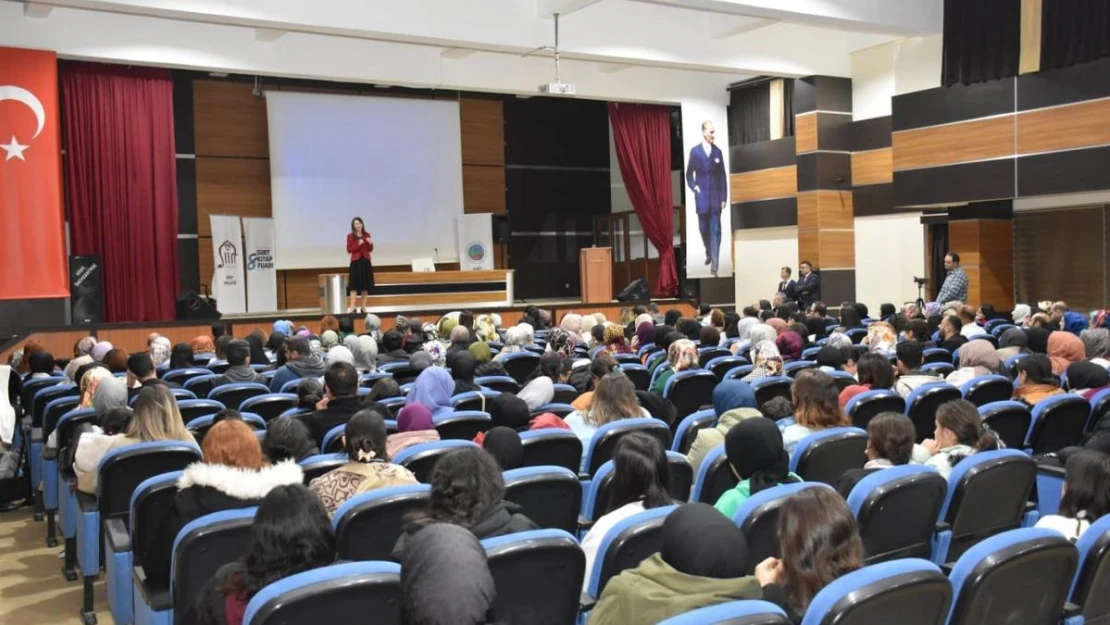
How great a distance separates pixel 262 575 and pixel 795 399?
2.81 m

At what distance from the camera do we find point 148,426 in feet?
13.4

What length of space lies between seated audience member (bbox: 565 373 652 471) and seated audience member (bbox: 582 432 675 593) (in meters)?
1.67

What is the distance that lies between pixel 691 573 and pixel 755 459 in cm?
108

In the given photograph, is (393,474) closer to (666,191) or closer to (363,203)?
(363,203)

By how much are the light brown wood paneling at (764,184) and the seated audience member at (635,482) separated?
13.7 m

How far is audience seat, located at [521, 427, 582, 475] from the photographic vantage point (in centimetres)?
416

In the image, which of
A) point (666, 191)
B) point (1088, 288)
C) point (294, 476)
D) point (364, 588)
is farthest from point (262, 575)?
point (666, 191)

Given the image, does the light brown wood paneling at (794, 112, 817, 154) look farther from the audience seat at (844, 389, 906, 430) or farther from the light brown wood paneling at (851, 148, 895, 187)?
the audience seat at (844, 389, 906, 430)

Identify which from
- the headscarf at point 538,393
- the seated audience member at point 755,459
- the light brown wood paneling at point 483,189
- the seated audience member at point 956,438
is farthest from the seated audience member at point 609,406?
the light brown wood paneling at point 483,189

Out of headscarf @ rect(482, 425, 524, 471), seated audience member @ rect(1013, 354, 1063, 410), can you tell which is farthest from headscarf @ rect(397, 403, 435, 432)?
seated audience member @ rect(1013, 354, 1063, 410)

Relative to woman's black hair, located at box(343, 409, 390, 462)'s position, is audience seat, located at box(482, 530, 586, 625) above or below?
below

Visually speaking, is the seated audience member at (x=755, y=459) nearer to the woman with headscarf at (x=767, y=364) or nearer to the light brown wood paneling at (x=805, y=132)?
the woman with headscarf at (x=767, y=364)

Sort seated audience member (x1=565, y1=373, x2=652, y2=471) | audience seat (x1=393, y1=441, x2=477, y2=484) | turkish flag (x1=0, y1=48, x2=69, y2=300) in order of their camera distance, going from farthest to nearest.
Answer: turkish flag (x1=0, y1=48, x2=69, y2=300)
seated audience member (x1=565, y1=373, x2=652, y2=471)
audience seat (x1=393, y1=441, x2=477, y2=484)

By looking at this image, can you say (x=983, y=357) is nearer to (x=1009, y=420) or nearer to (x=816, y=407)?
(x=1009, y=420)
